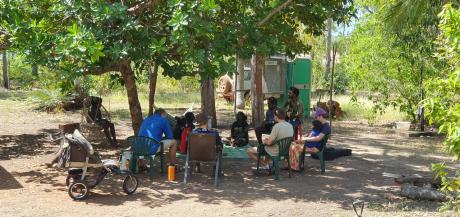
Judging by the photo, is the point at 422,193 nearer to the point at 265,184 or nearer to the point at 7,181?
the point at 265,184

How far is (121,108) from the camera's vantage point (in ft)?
70.1

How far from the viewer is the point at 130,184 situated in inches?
300

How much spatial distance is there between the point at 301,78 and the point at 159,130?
11459mm

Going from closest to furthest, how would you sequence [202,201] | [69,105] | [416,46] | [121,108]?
[202,201], [416,46], [69,105], [121,108]

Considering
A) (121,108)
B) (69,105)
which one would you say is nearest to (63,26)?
(69,105)

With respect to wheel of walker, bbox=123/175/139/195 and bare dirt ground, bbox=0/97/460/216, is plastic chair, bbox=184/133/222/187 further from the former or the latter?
wheel of walker, bbox=123/175/139/195

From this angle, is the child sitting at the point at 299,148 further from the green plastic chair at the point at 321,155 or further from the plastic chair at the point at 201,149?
the plastic chair at the point at 201,149

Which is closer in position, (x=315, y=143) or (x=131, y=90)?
(x=315, y=143)

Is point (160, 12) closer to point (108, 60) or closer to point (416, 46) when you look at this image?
point (108, 60)

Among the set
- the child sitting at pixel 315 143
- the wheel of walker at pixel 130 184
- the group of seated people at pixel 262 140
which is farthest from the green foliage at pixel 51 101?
the wheel of walker at pixel 130 184

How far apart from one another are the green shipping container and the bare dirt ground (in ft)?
24.3

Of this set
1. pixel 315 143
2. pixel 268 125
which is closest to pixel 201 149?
pixel 315 143

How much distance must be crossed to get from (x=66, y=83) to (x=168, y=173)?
204cm

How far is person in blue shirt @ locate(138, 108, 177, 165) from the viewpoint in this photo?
878 cm
